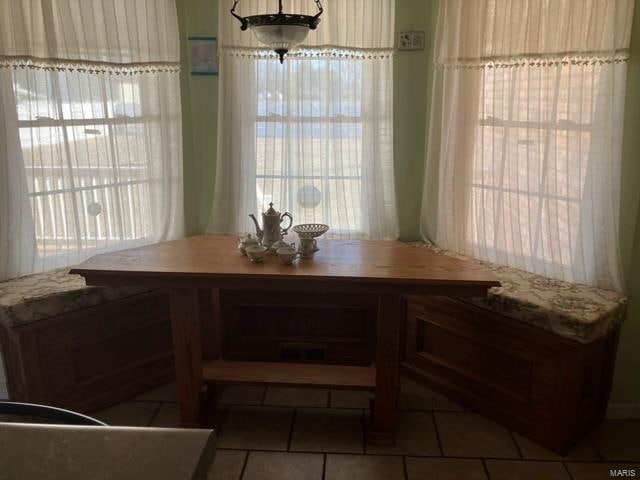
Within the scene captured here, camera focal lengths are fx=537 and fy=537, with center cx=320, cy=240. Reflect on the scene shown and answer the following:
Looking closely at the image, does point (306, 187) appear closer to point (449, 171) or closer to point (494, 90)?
point (449, 171)

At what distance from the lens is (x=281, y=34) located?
1.83 m

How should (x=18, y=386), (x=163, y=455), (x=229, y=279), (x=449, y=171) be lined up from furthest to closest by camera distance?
(x=449, y=171)
(x=18, y=386)
(x=229, y=279)
(x=163, y=455)

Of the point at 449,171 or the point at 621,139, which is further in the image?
the point at 449,171

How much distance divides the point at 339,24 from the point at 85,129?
57.3 inches

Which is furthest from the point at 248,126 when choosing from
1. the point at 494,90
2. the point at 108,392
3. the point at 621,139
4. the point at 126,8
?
the point at 621,139

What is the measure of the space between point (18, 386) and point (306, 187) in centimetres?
178

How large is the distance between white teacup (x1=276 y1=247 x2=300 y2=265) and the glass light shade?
0.88m

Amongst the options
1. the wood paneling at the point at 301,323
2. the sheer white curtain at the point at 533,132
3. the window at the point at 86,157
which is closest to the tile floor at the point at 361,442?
the wood paneling at the point at 301,323

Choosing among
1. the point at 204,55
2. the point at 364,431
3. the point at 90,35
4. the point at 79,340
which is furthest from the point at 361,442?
the point at 90,35

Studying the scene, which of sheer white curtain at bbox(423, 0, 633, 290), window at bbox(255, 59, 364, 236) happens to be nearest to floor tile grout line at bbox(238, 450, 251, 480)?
window at bbox(255, 59, 364, 236)

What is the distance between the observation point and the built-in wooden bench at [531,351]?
2.31 m

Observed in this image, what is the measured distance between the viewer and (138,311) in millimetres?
2787

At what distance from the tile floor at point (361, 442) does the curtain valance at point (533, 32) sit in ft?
5.76

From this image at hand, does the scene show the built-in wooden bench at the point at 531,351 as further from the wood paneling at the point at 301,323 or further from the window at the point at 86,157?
the window at the point at 86,157
